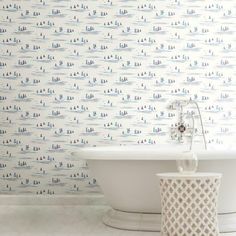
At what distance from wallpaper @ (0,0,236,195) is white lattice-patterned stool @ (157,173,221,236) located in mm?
1077

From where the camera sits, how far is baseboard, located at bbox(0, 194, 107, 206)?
3.44m

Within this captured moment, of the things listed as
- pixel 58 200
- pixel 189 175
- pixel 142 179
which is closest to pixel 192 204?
pixel 189 175

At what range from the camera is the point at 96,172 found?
2754 millimetres

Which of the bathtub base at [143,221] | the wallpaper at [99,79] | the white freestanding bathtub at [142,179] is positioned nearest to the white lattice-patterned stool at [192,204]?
the white freestanding bathtub at [142,179]

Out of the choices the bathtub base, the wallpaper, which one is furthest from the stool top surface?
the wallpaper

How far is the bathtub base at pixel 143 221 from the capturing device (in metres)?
2.62

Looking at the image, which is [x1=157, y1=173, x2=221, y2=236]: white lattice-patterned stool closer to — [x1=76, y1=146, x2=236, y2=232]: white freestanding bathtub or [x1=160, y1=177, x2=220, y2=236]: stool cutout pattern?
[x1=160, y1=177, x2=220, y2=236]: stool cutout pattern

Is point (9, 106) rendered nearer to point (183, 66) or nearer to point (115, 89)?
point (115, 89)

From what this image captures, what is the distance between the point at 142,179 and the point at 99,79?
A: 1037 millimetres

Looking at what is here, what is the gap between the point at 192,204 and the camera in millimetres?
2348

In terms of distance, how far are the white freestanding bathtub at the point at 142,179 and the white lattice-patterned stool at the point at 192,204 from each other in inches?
5.9

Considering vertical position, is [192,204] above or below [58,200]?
above

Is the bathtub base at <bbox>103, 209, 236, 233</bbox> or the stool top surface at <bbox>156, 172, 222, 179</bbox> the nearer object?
the stool top surface at <bbox>156, 172, 222, 179</bbox>

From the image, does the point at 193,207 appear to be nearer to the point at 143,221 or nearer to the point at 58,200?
the point at 143,221
